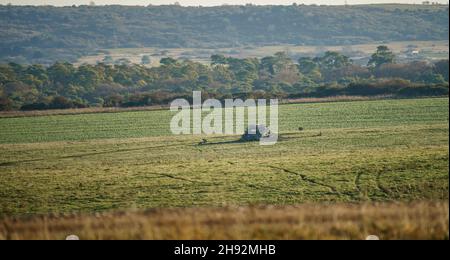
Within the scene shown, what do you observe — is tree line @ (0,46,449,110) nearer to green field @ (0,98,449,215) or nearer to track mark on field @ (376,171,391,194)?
green field @ (0,98,449,215)

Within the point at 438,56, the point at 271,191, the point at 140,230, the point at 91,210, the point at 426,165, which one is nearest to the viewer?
the point at 140,230

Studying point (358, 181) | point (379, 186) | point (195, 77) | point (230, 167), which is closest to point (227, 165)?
point (230, 167)

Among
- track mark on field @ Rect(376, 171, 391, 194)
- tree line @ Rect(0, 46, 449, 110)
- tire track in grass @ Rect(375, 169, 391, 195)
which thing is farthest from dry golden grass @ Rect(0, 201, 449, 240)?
tree line @ Rect(0, 46, 449, 110)

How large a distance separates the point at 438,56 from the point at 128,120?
344 feet

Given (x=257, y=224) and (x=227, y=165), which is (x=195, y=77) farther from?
(x=257, y=224)

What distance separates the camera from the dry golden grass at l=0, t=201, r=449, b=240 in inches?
362

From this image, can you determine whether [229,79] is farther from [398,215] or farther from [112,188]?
[398,215]

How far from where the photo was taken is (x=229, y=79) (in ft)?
436

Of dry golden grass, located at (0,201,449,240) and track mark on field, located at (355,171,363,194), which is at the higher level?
dry golden grass, located at (0,201,449,240)

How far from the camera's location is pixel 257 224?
32.1ft

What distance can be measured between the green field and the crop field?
0.16 ft
